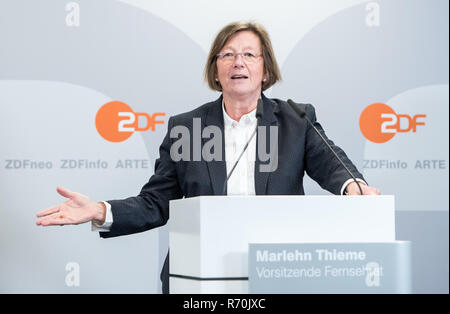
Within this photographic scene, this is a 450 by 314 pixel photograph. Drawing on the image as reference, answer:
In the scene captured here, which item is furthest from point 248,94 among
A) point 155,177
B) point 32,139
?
point 32,139

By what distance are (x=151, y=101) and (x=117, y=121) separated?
0.20m

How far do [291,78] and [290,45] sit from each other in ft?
0.58

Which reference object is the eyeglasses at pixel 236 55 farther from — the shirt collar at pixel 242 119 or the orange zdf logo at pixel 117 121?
the orange zdf logo at pixel 117 121

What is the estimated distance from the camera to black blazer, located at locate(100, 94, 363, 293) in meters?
2.43

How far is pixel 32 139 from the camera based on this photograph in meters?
3.32

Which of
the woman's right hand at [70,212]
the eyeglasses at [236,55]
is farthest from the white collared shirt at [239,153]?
the woman's right hand at [70,212]

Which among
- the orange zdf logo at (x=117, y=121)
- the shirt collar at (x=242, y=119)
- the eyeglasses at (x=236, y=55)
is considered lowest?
the shirt collar at (x=242, y=119)

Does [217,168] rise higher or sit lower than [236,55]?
lower

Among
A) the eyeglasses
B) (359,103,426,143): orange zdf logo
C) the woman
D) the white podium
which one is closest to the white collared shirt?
the woman

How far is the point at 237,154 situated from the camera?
259cm

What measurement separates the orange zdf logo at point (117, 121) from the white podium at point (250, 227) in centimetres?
172

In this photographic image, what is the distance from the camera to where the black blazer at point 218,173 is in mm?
2432

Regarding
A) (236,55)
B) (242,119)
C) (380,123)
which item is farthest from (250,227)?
(380,123)

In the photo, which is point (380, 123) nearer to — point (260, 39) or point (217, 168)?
point (260, 39)
